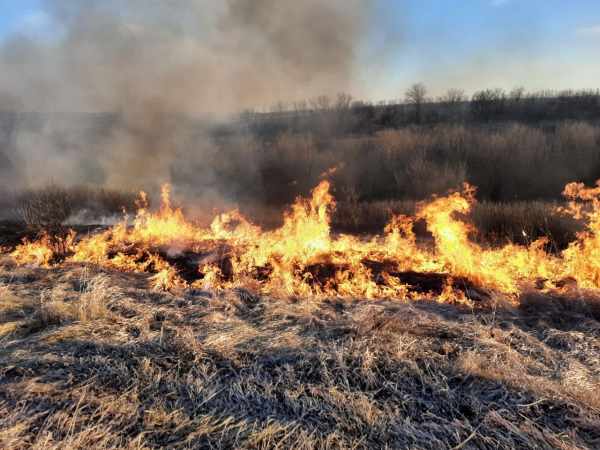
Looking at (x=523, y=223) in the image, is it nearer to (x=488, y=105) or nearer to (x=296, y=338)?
(x=296, y=338)

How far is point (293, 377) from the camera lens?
2.99m

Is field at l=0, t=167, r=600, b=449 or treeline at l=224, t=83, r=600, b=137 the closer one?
field at l=0, t=167, r=600, b=449

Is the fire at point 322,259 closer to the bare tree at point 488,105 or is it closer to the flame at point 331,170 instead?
the flame at point 331,170

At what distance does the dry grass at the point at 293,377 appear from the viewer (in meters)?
2.41

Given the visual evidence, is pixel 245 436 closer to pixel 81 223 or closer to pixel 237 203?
pixel 81 223

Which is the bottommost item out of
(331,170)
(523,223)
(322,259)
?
(523,223)

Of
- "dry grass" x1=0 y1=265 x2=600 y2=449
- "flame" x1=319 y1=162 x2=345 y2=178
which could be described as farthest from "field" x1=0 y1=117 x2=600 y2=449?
"flame" x1=319 y1=162 x2=345 y2=178

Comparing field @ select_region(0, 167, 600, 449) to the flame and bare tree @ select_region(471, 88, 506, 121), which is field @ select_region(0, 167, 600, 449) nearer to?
the flame

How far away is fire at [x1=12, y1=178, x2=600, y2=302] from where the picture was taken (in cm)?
566

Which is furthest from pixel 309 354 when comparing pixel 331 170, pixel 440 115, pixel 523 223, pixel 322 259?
Answer: pixel 440 115

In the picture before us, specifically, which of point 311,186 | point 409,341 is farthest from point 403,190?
point 409,341

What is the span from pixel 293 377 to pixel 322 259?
391 cm

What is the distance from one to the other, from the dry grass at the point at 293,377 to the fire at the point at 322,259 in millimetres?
1165

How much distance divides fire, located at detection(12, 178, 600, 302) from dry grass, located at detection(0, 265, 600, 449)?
3.82ft
